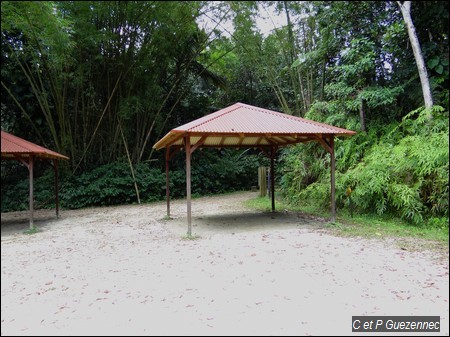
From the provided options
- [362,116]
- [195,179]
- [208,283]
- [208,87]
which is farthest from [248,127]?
[208,87]

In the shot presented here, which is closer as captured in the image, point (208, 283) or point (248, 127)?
point (208, 283)

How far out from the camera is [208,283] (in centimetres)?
335

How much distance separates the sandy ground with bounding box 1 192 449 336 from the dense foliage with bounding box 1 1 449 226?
2.59 ft

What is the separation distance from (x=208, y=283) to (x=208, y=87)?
13039mm

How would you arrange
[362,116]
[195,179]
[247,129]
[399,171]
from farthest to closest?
1. [195,179]
2. [362,116]
3. [399,171]
4. [247,129]

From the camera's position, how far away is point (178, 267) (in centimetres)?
399

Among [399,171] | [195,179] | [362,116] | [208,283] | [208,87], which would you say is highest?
[208,87]

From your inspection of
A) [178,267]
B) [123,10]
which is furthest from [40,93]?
[178,267]

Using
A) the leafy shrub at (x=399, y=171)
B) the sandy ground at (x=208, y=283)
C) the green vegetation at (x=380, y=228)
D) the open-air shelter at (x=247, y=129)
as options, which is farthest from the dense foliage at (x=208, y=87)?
the open-air shelter at (x=247, y=129)

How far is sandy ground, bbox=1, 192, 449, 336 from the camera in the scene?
2.17m

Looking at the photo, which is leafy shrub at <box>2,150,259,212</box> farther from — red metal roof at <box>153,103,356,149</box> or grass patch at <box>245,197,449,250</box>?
grass patch at <box>245,197,449,250</box>

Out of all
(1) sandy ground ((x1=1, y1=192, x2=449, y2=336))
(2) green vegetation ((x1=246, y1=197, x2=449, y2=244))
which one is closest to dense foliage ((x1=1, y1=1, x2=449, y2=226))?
(2) green vegetation ((x1=246, y1=197, x2=449, y2=244))

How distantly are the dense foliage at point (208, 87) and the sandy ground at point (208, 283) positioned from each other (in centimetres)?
79

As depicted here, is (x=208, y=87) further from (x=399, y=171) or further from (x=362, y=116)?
(x=399, y=171)
